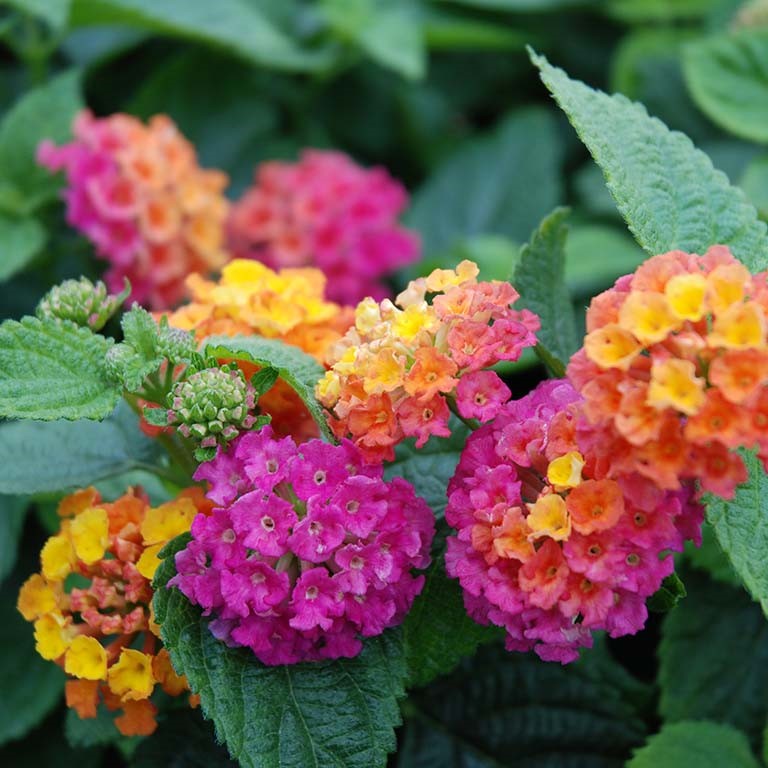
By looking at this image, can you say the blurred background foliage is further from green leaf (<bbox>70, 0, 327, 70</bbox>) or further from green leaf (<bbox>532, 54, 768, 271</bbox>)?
green leaf (<bbox>532, 54, 768, 271</bbox>)

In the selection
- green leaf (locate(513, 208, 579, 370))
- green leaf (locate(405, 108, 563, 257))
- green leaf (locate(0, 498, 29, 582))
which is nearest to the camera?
green leaf (locate(513, 208, 579, 370))

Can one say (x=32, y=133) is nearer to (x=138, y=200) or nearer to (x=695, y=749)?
(x=138, y=200)

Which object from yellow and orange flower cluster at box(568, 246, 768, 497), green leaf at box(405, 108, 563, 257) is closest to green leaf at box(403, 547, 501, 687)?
yellow and orange flower cluster at box(568, 246, 768, 497)

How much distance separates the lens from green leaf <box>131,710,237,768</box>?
1152 millimetres

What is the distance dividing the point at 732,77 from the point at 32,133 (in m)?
1.23

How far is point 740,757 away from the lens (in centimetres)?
119

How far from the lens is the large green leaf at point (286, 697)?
932 mm

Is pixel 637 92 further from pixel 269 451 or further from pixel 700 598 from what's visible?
pixel 269 451

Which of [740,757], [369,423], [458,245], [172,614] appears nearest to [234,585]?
[172,614]

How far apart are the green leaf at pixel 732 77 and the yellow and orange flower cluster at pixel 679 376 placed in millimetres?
1050

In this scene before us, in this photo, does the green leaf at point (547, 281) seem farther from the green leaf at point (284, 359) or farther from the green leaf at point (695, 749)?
the green leaf at point (695, 749)

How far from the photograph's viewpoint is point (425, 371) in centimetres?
93

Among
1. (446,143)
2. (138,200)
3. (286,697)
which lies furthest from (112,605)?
(446,143)

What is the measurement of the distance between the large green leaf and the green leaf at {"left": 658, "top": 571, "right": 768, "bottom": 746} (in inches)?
19.4
